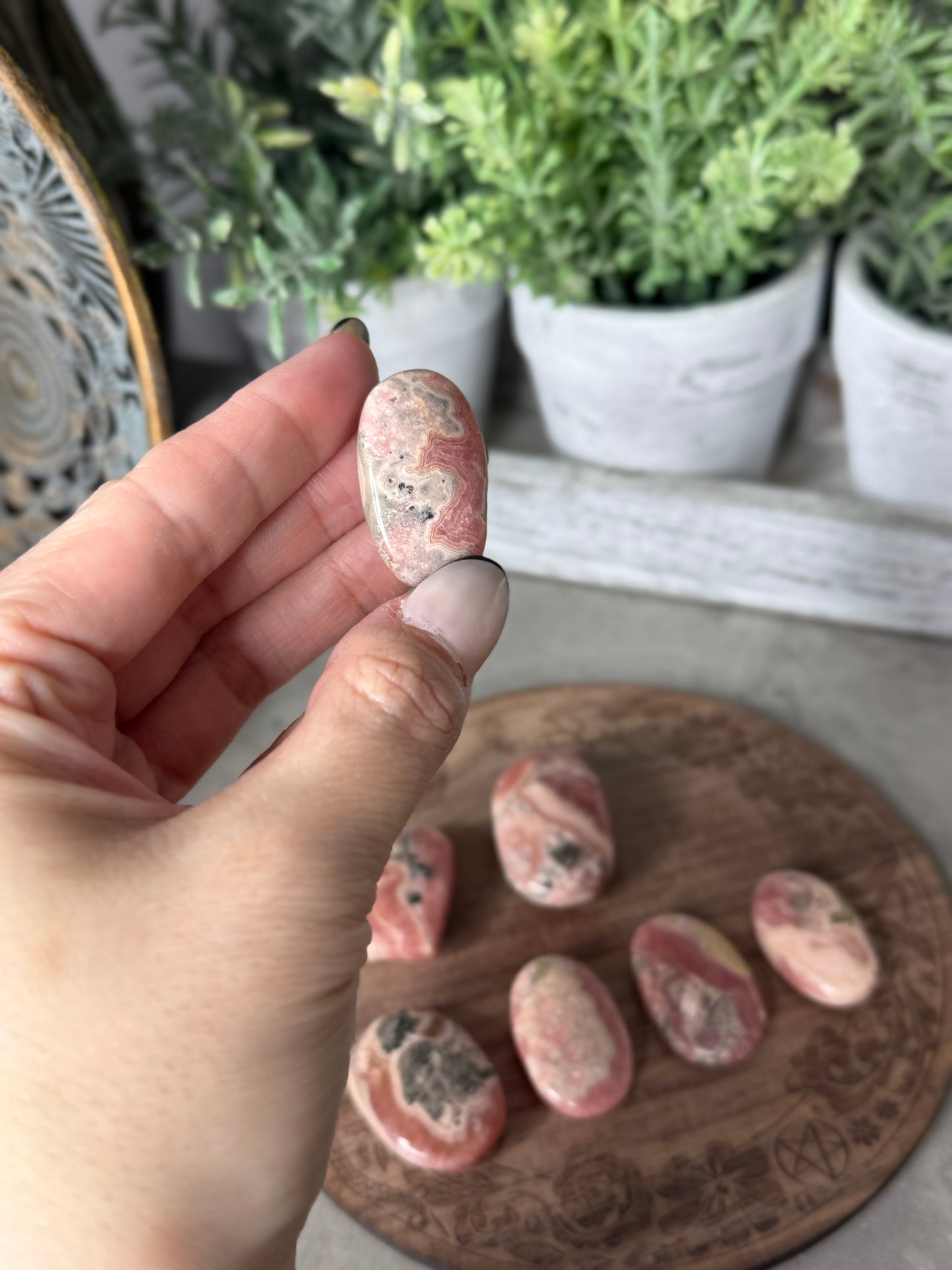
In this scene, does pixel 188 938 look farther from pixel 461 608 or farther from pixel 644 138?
pixel 644 138

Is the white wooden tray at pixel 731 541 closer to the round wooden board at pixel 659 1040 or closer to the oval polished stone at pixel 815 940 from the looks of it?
the round wooden board at pixel 659 1040

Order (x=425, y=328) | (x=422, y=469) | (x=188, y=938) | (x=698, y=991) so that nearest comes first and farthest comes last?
(x=188, y=938) < (x=422, y=469) < (x=698, y=991) < (x=425, y=328)

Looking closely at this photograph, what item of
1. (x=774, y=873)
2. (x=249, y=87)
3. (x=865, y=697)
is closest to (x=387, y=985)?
(x=774, y=873)

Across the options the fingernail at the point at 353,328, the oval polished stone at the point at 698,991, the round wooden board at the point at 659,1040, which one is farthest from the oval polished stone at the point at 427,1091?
the fingernail at the point at 353,328

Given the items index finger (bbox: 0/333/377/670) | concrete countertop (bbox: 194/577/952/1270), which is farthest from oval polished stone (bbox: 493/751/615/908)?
index finger (bbox: 0/333/377/670)

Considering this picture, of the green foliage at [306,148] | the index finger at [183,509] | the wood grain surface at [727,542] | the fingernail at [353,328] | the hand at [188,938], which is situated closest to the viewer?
the hand at [188,938]

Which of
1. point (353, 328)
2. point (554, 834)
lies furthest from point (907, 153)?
point (554, 834)
